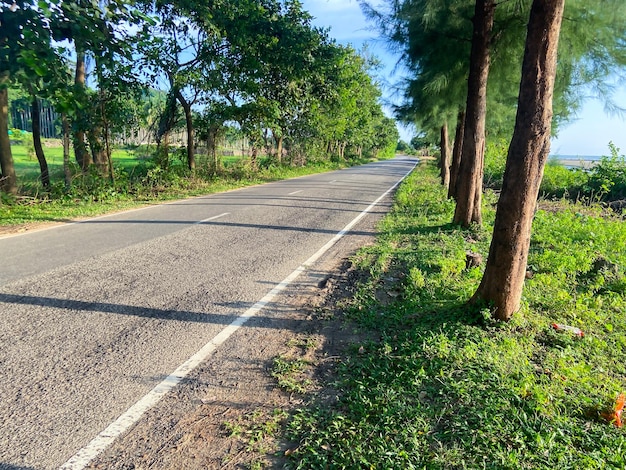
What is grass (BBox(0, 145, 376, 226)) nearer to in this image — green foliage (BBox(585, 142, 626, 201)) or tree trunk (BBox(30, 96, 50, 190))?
tree trunk (BBox(30, 96, 50, 190))

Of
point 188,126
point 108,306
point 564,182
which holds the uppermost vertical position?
point 188,126

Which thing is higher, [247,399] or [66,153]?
[66,153]

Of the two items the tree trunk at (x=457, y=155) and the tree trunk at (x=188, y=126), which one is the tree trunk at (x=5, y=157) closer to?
the tree trunk at (x=188, y=126)

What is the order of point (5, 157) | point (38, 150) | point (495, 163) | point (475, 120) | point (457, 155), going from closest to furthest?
point (475, 120) < point (5, 157) < point (38, 150) < point (457, 155) < point (495, 163)

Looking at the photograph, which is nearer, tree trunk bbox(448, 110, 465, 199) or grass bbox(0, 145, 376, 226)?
grass bbox(0, 145, 376, 226)

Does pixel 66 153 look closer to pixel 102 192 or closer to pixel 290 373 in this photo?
pixel 102 192

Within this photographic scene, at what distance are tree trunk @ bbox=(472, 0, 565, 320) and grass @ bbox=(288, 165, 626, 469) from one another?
36 cm

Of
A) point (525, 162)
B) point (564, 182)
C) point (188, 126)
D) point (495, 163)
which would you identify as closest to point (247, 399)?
point (525, 162)

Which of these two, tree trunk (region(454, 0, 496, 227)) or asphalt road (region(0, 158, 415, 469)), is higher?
tree trunk (region(454, 0, 496, 227))

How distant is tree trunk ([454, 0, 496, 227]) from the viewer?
725cm

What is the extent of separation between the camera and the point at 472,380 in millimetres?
3002

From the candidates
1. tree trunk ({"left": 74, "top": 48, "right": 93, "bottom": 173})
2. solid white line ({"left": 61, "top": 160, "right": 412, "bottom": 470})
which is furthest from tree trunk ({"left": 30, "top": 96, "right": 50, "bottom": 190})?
solid white line ({"left": 61, "top": 160, "right": 412, "bottom": 470})

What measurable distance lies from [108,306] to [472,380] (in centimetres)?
382

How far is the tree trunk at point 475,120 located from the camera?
725cm
